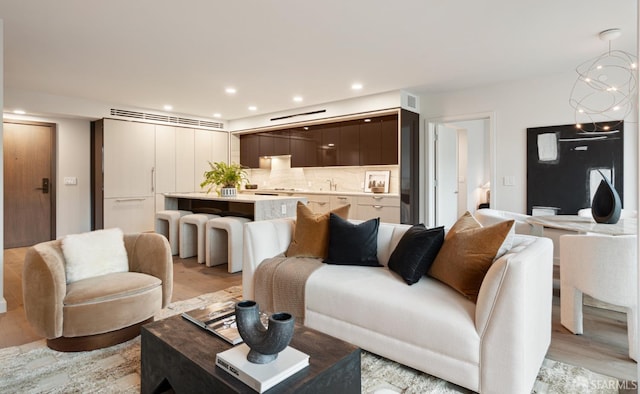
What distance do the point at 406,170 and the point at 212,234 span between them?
3.01 meters

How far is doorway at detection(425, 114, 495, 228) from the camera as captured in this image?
5.68 m

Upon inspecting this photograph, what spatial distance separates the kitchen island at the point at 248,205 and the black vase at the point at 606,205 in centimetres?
319

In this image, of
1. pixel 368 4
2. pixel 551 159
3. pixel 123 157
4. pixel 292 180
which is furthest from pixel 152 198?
pixel 551 159

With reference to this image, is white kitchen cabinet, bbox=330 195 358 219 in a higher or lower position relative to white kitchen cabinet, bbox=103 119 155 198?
lower

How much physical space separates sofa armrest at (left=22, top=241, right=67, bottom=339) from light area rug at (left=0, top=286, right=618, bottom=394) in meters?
0.19

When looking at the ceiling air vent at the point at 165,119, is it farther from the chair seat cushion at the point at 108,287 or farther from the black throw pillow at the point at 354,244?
the black throw pillow at the point at 354,244

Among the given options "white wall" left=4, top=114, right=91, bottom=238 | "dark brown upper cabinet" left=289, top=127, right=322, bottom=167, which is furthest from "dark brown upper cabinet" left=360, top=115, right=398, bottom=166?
"white wall" left=4, top=114, right=91, bottom=238

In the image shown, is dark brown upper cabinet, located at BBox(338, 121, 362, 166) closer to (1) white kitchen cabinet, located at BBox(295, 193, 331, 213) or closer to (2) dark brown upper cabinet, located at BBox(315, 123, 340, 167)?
(2) dark brown upper cabinet, located at BBox(315, 123, 340, 167)

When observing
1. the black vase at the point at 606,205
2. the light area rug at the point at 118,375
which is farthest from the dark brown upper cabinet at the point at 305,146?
the light area rug at the point at 118,375

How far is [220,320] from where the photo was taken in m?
1.73

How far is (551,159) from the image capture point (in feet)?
15.1

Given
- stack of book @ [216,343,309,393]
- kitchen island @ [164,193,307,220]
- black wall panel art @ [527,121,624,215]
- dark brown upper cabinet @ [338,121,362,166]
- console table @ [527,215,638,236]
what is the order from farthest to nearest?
dark brown upper cabinet @ [338,121,362,166] < kitchen island @ [164,193,307,220] < black wall panel art @ [527,121,624,215] < console table @ [527,215,638,236] < stack of book @ [216,343,309,393]

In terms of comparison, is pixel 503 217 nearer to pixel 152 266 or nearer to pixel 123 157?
pixel 152 266

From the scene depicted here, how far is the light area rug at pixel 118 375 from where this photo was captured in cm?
186
